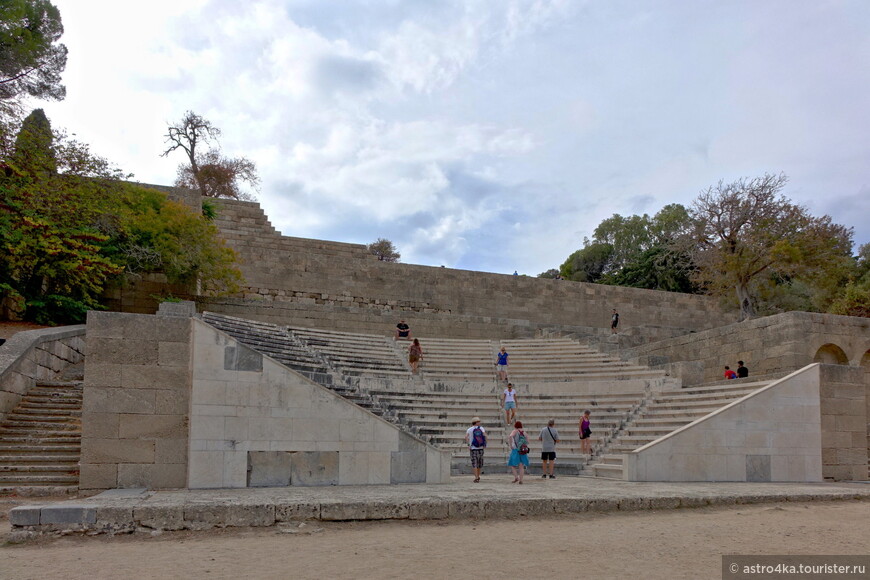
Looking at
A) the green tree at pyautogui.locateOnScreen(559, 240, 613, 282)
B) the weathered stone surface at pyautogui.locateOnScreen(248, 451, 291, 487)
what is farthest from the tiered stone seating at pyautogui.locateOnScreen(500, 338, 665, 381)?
the green tree at pyautogui.locateOnScreen(559, 240, 613, 282)

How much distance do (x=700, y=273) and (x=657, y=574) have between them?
2316 cm

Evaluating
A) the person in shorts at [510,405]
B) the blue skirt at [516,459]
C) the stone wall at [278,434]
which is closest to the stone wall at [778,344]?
the person in shorts at [510,405]

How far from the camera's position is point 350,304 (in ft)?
82.2

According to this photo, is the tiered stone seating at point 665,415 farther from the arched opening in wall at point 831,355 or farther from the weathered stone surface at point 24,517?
the weathered stone surface at point 24,517

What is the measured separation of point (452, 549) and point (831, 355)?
1367 centimetres

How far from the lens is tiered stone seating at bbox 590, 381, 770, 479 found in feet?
40.9

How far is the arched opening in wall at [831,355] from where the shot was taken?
53.1 feet

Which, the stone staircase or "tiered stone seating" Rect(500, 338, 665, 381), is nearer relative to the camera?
the stone staircase

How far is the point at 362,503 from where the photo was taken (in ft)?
24.5

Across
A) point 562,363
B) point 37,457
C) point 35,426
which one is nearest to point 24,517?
point 37,457

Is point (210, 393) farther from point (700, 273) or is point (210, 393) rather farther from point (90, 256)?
point (700, 273)

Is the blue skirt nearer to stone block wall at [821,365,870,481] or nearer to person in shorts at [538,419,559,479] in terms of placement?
person in shorts at [538,419,559,479]

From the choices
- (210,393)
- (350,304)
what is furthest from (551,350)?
(210,393)

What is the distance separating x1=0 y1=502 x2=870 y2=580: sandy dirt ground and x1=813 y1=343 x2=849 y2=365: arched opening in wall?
30.1 feet
